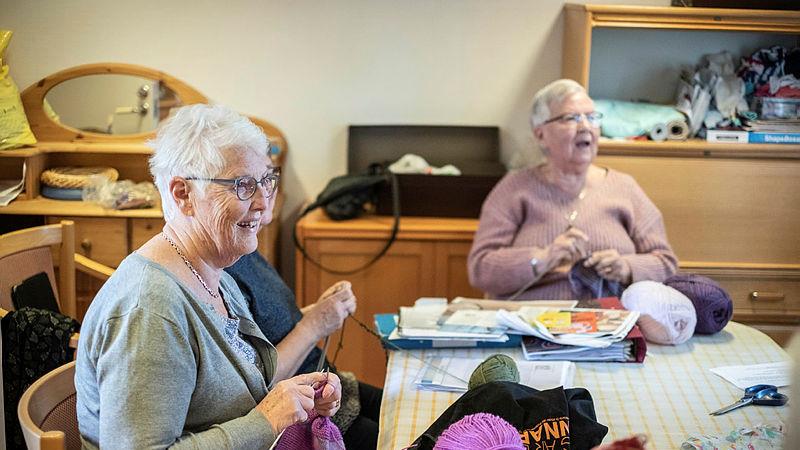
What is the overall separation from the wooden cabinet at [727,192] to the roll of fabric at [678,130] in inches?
1.8

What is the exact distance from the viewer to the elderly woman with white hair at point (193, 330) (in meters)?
1.43

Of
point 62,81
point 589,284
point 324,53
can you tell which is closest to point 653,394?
point 589,284

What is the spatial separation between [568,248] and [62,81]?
206cm

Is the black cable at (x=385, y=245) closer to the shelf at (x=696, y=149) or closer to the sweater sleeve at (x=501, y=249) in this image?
the sweater sleeve at (x=501, y=249)

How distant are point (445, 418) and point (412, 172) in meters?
1.92

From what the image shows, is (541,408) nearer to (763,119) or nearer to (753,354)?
(753,354)

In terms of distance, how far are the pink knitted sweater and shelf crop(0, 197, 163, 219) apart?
1129 mm

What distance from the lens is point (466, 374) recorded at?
6.62 ft

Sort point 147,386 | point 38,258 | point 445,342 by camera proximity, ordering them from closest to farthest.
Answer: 1. point 147,386
2. point 445,342
3. point 38,258

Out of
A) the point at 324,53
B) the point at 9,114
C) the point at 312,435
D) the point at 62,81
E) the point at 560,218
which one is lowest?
the point at 312,435

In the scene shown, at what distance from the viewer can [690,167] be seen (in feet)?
10.7

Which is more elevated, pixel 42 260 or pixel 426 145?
pixel 426 145

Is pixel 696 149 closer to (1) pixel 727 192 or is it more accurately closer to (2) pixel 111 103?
(1) pixel 727 192

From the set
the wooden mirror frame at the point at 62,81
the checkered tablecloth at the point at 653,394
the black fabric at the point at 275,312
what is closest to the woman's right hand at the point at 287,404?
the checkered tablecloth at the point at 653,394
